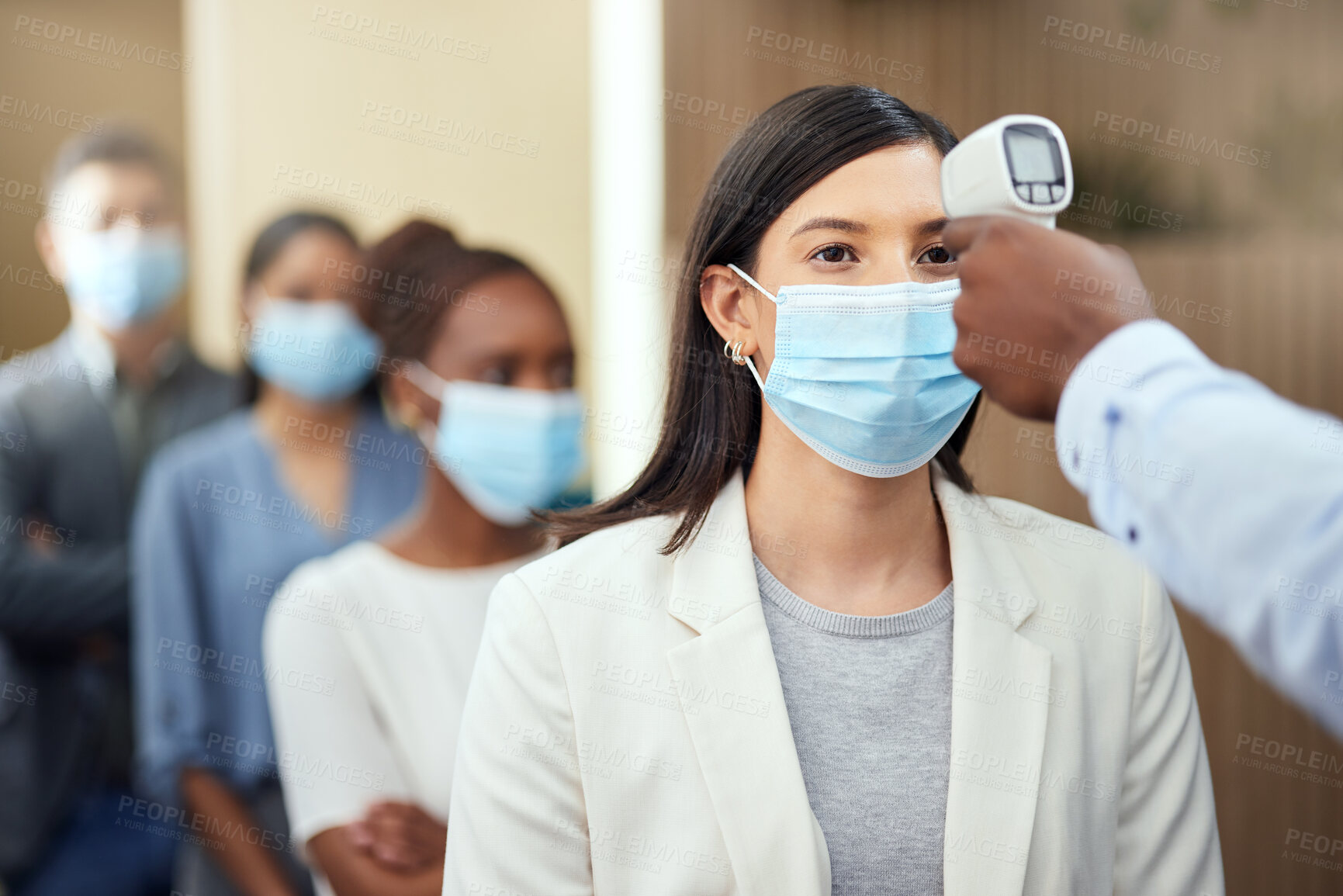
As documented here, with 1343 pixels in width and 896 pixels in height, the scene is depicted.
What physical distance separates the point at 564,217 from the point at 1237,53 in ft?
7.15

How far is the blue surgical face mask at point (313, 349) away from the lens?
10.6 ft

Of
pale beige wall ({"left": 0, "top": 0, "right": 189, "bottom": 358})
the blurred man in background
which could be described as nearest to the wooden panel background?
the blurred man in background

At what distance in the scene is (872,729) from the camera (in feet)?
4.54

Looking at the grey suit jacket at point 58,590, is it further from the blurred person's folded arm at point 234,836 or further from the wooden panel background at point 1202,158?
the wooden panel background at point 1202,158

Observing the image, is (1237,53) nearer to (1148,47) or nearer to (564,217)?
(1148,47)

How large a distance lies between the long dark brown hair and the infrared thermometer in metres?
0.35

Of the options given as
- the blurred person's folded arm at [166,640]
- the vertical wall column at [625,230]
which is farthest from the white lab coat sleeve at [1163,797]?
the blurred person's folded arm at [166,640]

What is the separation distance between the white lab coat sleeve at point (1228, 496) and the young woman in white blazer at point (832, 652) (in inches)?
21.9

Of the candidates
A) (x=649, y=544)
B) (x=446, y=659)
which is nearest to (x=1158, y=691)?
(x=649, y=544)

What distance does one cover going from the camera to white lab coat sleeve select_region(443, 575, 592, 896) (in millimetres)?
1366

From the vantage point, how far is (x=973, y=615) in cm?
145

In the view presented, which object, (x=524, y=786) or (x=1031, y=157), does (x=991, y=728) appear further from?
(x=1031, y=157)

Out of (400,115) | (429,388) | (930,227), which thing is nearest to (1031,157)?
(930,227)

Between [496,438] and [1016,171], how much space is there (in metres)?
1.78
